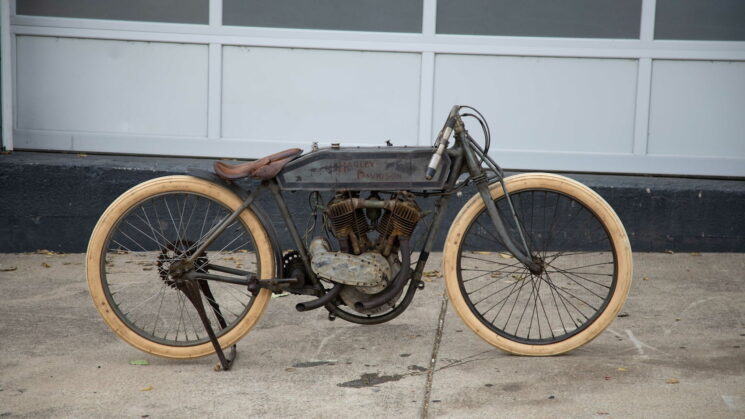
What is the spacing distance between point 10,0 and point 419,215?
172 inches

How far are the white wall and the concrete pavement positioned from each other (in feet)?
5.91

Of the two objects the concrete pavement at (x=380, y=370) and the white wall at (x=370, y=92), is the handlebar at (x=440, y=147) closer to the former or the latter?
the concrete pavement at (x=380, y=370)

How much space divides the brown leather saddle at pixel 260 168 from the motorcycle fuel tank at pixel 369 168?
0.31 ft

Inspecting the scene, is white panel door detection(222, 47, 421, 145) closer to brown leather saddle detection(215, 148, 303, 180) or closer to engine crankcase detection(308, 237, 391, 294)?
brown leather saddle detection(215, 148, 303, 180)

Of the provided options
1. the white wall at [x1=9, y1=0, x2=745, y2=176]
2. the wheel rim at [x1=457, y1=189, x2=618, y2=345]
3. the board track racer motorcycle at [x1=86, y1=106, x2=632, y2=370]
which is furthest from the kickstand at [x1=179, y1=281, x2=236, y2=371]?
the white wall at [x1=9, y1=0, x2=745, y2=176]

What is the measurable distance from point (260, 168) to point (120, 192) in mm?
2861

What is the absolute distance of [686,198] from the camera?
6.73 metres

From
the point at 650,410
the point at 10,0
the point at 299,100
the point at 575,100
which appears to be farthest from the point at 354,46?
the point at 650,410

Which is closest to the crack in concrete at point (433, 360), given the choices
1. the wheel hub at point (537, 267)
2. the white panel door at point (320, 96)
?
the wheel hub at point (537, 267)

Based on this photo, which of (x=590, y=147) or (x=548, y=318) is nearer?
(x=548, y=318)

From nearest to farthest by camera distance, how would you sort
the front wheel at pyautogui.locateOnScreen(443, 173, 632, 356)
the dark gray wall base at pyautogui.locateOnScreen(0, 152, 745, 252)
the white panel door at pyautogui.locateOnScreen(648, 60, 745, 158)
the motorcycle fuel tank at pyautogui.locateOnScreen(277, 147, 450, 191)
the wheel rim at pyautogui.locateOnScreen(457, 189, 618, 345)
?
the motorcycle fuel tank at pyautogui.locateOnScreen(277, 147, 450, 191)
the front wheel at pyautogui.locateOnScreen(443, 173, 632, 356)
the wheel rim at pyautogui.locateOnScreen(457, 189, 618, 345)
the dark gray wall base at pyautogui.locateOnScreen(0, 152, 745, 252)
the white panel door at pyautogui.locateOnScreen(648, 60, 745, 158)

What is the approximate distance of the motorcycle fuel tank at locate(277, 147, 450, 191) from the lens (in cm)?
422

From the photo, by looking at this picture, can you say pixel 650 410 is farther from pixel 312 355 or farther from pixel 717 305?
pixel 717 305

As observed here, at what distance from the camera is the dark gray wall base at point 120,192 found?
22.0 ft
